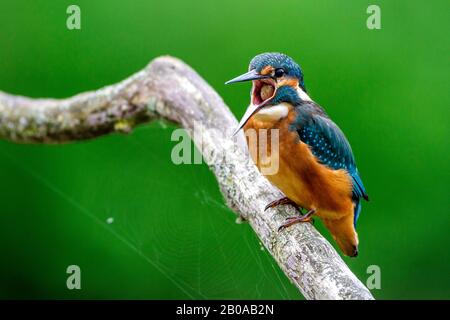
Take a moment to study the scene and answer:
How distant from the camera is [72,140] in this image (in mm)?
2516

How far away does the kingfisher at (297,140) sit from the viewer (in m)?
1.95

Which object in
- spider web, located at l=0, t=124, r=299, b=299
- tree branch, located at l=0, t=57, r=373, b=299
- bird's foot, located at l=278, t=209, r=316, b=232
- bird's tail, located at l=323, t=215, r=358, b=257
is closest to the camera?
tree branch, located at l=0, t=57, r=373, b=299

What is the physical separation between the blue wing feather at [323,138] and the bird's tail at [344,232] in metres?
0.08

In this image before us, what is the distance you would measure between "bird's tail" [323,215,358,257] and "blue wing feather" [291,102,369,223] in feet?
0.27

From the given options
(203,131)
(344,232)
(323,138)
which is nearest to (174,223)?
(203,131)

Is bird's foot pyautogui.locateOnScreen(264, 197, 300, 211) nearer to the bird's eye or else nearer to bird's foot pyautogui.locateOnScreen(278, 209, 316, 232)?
bird's foot pyautogui.locateOnScreen(278, 209, 316, 232)

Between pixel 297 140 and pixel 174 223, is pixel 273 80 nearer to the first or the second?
pixel 297 140

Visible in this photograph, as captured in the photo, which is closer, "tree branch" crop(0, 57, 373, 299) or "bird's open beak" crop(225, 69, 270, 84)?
"tree branch" crop(0, 57, 373, 299)

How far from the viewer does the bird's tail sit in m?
2.11

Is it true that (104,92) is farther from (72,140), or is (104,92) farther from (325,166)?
(325,166)

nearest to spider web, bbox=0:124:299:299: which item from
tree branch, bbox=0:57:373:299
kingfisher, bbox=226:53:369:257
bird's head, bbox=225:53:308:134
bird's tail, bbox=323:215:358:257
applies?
tree branch, bbox=0:57:373:299

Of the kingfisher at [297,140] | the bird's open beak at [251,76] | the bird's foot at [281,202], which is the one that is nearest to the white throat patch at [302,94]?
the kingfisher at [297,140]

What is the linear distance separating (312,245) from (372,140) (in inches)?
55.1
